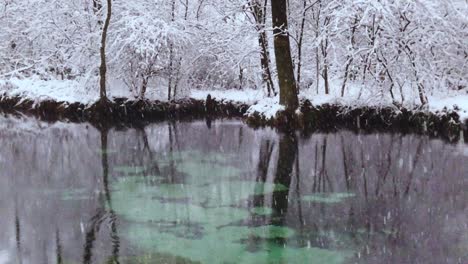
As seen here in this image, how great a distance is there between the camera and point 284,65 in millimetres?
15523

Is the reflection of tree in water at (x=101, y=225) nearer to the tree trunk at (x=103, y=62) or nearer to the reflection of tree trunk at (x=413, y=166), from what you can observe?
the reflection of tree trunk at (x=413, y=166)

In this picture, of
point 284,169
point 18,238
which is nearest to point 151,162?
point 284,169

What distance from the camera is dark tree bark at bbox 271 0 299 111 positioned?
15.4m

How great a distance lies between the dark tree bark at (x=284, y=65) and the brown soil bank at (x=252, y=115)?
0.43 meters

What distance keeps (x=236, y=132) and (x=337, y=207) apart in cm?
837

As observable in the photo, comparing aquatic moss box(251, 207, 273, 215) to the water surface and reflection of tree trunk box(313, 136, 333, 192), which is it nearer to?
the water surface

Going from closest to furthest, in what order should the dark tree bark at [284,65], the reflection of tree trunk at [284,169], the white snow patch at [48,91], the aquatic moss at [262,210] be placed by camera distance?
the aquatic moss at [262,210] → the reflection of tree trunk at [284,169] → the dark tree bark at [284,65] → the white snow patch at [48,91]

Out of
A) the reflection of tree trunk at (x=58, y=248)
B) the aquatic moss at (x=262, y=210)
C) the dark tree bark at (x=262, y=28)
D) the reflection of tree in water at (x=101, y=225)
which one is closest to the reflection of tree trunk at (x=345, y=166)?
the aquatic moss at (x=262, y=210)

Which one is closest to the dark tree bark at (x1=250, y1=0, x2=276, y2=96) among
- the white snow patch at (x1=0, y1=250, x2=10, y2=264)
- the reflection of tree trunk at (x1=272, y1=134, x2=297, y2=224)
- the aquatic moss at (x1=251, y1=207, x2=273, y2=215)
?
the reflection of tree trunk at (x1=272, y1=134, x2=297, y2=224)

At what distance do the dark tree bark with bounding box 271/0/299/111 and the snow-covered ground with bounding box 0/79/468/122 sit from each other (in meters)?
0.39

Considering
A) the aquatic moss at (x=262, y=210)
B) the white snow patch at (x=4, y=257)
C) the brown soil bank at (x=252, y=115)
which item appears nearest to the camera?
the white snow patch at (x=4, y=257)

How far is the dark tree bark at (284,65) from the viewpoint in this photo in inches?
604

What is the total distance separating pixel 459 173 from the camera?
8961 mm

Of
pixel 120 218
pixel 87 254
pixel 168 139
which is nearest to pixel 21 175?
pixel 120 218
